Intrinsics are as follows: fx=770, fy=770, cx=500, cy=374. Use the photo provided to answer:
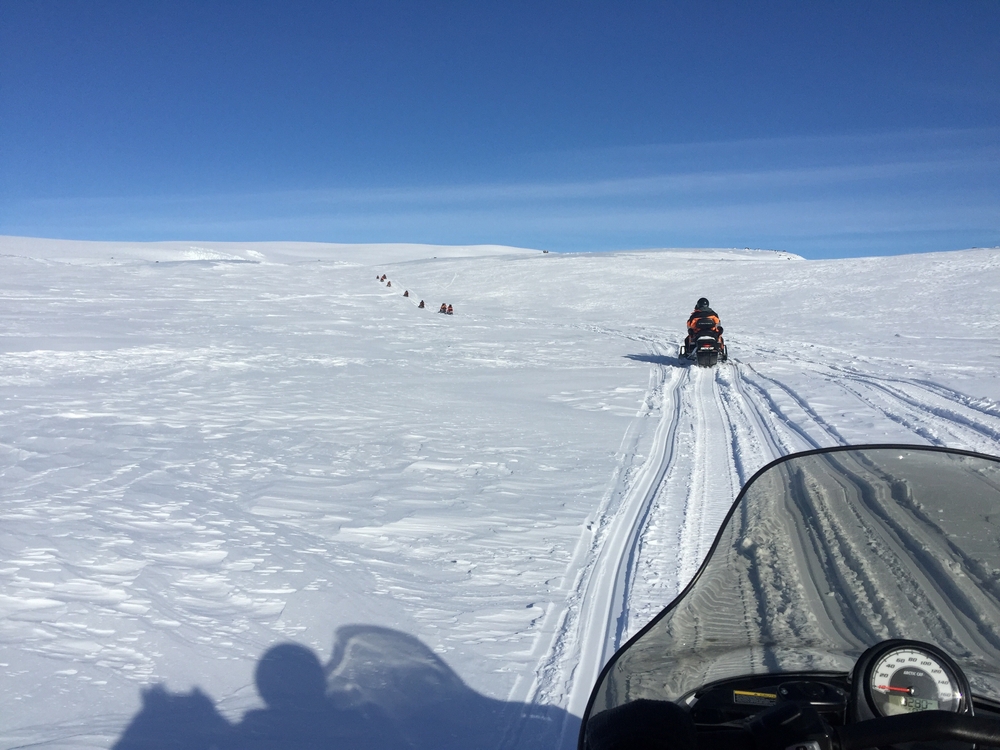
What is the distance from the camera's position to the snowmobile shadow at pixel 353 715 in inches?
112

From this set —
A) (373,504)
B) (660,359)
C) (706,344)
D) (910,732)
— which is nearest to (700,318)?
(706,344)

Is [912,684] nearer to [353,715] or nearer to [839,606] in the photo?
[839,606]

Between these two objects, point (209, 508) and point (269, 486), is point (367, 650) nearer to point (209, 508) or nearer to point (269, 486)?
point (209, 508)

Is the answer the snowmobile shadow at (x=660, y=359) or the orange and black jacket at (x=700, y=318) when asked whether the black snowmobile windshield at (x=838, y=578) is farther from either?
the snowmobile shadow at (x=660, y=359)

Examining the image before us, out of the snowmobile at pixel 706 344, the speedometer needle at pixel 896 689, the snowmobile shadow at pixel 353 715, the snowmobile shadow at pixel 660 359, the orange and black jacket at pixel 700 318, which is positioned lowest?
the snowmobile shadow at pixel 353 715

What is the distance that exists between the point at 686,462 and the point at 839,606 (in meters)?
4.85

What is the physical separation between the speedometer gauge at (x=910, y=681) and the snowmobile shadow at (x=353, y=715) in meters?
1.41

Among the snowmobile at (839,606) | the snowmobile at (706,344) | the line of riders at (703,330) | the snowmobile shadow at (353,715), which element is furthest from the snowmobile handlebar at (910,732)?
the line of riders at (703,330)

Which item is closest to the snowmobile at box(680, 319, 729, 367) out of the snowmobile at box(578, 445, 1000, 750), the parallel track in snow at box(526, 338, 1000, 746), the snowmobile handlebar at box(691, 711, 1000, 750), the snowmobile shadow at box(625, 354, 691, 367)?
the parallel track in snow at box(526, 338, 1000, 746)

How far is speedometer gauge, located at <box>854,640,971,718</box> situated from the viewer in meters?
1.71

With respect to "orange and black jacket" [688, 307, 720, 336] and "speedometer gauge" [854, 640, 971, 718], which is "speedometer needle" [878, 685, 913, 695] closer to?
"speedometer gauge" [854, 640, 971, 718]

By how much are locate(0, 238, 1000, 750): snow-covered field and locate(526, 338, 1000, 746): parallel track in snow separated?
0.09ft

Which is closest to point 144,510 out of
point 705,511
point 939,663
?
point 705,511

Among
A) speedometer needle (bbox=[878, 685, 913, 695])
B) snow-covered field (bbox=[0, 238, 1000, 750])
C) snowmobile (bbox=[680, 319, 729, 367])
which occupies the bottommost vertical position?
snow-covered field (bbox=[0, 238, 1000, 750])
